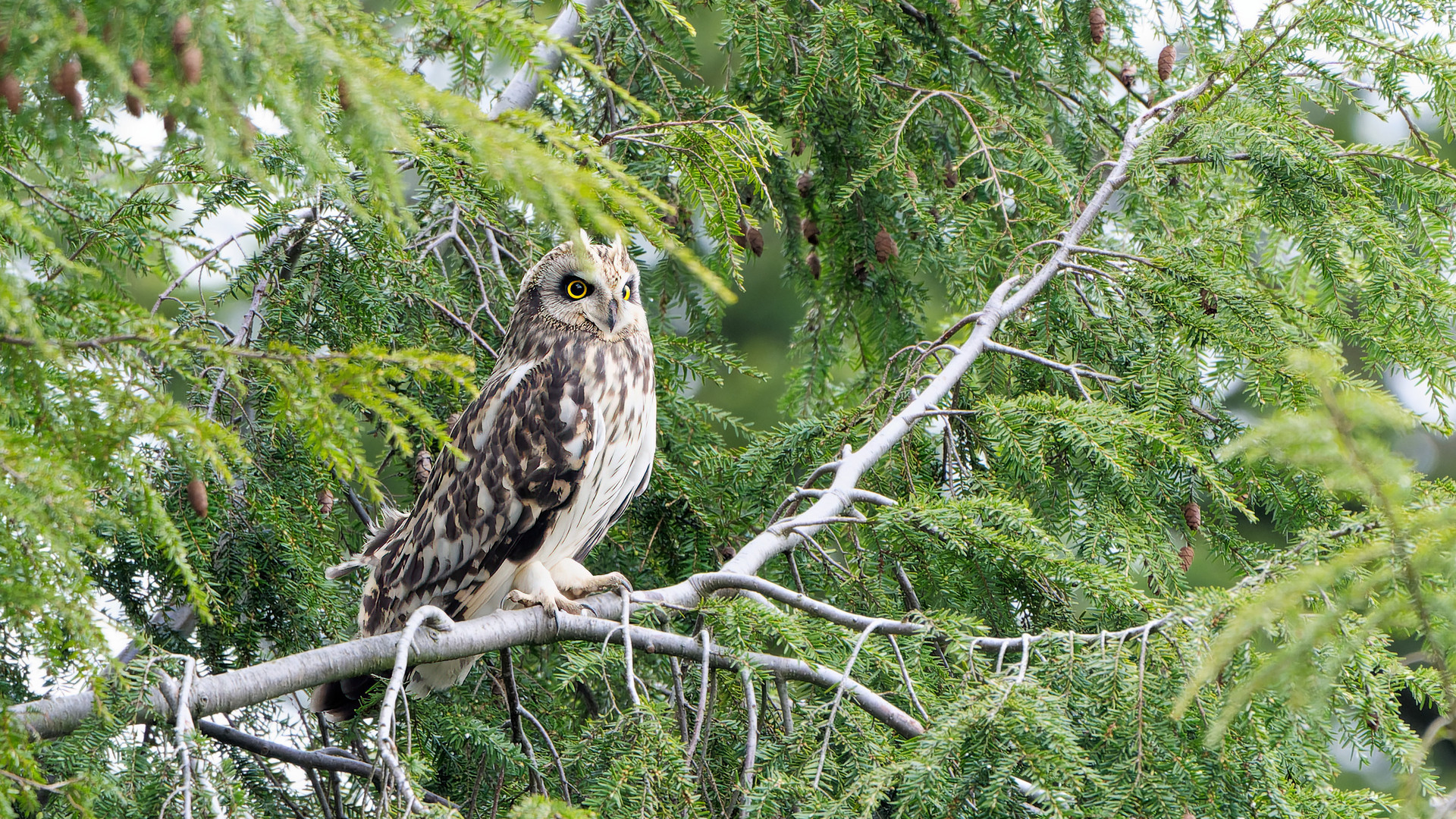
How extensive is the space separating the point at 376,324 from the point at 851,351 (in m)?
1.87

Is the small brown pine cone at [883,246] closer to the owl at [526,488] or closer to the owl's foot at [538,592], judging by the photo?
the owl at [526,488]

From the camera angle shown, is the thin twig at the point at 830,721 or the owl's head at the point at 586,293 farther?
the owl's head at the point at 586,293

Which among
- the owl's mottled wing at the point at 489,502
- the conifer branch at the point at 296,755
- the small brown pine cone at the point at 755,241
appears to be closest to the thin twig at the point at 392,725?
the conifer branch at the point at 296,755

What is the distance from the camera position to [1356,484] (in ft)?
3.37

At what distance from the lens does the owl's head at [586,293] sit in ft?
9.56

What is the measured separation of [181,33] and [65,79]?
0.52ft

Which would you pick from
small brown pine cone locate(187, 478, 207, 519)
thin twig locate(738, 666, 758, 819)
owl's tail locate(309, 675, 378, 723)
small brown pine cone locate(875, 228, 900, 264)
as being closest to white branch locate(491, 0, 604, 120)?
small brown pine cone locate(875, 228, 900, 264)

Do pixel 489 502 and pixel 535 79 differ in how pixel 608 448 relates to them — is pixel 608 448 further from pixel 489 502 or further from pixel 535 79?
pixel 535 79

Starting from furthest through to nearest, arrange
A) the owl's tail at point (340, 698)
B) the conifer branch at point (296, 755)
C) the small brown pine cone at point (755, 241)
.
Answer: the small brown pine cone at point (755, 241), the owl's tail at point (340, 698), the conifer branch at point (296, 755)

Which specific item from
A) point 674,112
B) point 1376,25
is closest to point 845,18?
point 674,112

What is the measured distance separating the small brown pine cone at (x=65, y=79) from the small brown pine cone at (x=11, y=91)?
0.04m

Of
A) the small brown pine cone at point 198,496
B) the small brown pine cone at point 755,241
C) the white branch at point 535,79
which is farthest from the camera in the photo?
the white branch at point 535,79

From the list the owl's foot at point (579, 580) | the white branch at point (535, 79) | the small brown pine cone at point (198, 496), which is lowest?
A: the small brown pine cone at point (198, 496)

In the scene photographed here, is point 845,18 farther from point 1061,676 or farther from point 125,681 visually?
point 125,681
